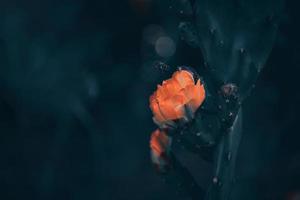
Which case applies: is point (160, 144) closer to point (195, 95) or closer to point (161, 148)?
point (161, 148)

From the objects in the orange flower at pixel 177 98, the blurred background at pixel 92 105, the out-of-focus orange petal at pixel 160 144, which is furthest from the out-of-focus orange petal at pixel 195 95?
the blurred background at pixel 92 105

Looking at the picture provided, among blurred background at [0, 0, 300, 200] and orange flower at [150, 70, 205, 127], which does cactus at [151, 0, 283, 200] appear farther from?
blurred background at [0, 0, 300, 200]

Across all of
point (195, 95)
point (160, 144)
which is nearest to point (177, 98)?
point (195, 95)

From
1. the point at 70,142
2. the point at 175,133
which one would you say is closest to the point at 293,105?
the point at 175,133

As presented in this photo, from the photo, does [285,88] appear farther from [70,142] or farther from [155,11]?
[70,142]

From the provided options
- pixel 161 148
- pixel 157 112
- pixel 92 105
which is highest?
pixel 157 112
